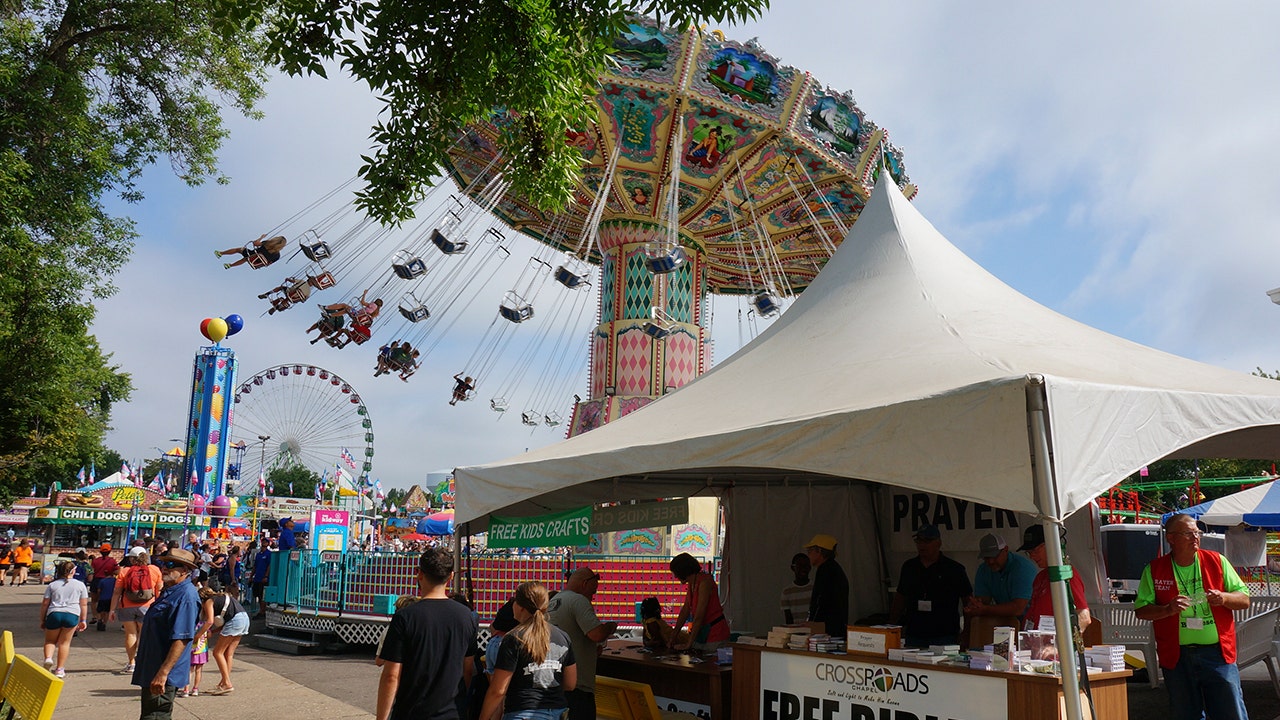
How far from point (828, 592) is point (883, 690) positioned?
1.72m

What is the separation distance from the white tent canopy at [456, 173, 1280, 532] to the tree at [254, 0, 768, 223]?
2361 mm

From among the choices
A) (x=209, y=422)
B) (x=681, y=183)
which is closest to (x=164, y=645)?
(x=681, y=183)

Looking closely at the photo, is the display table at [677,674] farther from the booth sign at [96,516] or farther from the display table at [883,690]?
the booth sign at [96,516]

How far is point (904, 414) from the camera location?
5.14 meters

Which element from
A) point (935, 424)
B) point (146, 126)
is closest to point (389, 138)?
point (935, 424)

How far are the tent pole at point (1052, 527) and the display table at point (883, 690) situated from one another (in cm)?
21

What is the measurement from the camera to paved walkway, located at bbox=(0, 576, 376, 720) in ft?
30.6

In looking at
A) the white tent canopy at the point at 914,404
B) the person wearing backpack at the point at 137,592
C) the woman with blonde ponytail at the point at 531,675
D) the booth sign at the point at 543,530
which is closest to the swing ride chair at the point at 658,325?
the white tent canopy at the point at 914,404

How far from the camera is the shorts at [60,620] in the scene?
11.1m

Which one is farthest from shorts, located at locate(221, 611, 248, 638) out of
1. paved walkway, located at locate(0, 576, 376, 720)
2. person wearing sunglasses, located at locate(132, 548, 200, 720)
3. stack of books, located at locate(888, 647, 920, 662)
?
stack of books, located at locate(888, 647, 920, 662)

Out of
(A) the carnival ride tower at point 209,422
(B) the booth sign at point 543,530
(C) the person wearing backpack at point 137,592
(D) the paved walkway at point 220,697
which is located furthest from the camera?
(A) the carnival ride tower at point 209,422

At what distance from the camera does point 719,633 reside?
8203 mm

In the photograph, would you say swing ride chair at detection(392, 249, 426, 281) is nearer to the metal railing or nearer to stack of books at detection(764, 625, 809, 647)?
the metal railing

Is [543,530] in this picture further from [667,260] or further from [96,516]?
[96,516]
